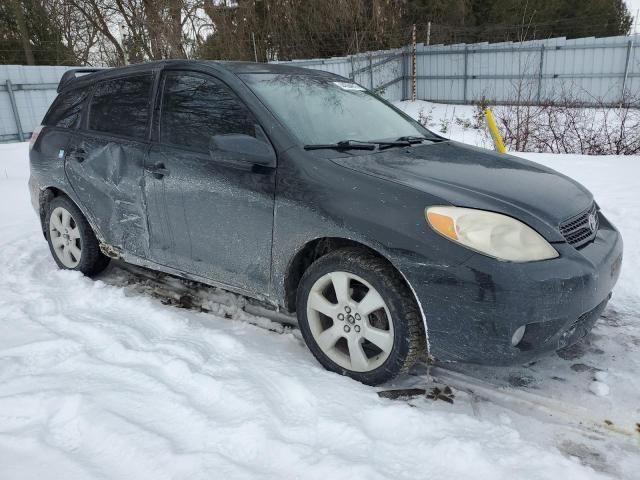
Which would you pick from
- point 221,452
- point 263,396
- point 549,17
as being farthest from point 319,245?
point 549,17

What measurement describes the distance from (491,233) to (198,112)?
6.46ft

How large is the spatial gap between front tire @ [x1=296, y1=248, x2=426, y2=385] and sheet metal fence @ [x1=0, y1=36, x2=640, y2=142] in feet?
42.7

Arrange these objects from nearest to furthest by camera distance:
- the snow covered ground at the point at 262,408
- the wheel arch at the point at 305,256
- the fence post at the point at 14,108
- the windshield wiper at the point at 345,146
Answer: the snow covered ground at the point at 262,408
the wheel arch at the point at 305,256
the windshield wiper at the point at 345,146
the fence post at the point at 14,108

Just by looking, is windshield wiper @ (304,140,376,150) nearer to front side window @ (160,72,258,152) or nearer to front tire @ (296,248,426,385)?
front side window @ (160,72,258,152)

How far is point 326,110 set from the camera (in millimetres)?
3266

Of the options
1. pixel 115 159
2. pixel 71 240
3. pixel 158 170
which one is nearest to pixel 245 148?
pixel 158 170

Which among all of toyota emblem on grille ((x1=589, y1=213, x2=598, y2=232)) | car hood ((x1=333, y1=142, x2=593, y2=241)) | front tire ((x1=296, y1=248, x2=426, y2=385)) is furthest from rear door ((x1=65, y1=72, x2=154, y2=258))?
toyota emblem on grille ((x1=589, y1=213, x2=598, y2=232))

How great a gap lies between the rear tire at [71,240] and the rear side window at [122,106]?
2.41 feet

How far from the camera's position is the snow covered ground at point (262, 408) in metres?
2.06

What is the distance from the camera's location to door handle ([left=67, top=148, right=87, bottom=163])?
3926 millimetres

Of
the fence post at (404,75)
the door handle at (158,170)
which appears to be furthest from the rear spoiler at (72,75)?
the fence post at (404,75)

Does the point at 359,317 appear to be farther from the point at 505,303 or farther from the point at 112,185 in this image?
the point at 112,185

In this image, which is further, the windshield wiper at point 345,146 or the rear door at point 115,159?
the rear door at point 115,159

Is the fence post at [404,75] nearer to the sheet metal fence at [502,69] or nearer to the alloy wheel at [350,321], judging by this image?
the sheet metal fence at [502,69]
